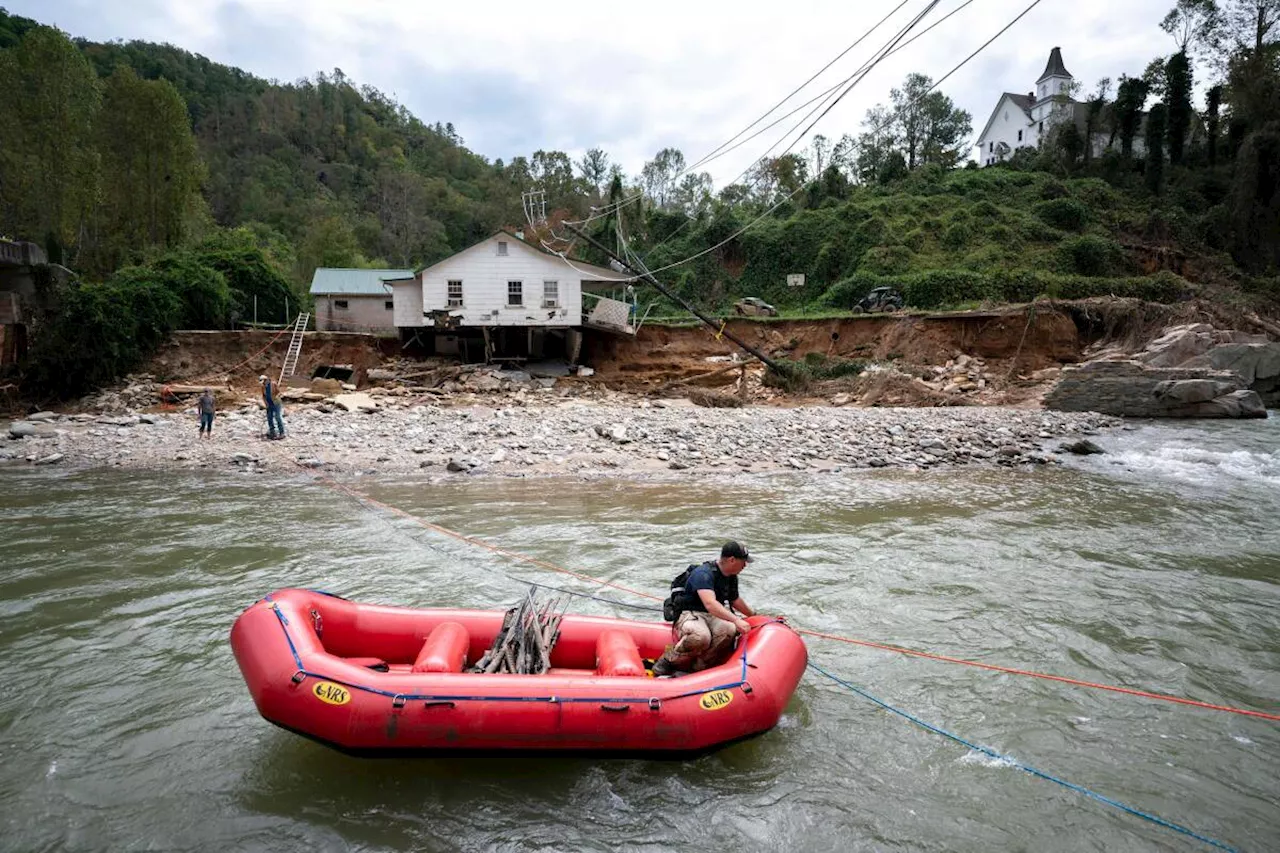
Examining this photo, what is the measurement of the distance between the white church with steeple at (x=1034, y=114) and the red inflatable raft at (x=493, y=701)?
5206cm

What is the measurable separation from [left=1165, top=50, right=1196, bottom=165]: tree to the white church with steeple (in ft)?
21.5

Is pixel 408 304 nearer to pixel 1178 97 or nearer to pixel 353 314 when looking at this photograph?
pixel 353 314

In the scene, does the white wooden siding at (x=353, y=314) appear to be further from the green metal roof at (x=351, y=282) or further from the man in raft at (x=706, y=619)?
the man in raft at (x=706, y=619)

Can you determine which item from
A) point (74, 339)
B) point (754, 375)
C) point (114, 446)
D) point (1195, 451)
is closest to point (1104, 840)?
point (1195, 451)

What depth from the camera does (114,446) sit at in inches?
547

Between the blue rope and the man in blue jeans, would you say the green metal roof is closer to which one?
the man in blue jeans

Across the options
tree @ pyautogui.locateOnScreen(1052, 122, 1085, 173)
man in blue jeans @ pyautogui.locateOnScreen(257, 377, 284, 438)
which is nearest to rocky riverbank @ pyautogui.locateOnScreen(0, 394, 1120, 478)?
man in blue jeans @ pyautogui.locateOnScreen(257, 377, 284, 438)

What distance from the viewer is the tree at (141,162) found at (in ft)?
92.9

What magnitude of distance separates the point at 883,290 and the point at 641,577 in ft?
77.9

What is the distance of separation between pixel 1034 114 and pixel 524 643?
58.0 metres

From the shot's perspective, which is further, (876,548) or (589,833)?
(876,548)

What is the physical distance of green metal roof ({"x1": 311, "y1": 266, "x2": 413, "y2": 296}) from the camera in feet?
88.7

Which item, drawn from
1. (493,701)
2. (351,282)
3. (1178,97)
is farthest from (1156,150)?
(493,701)

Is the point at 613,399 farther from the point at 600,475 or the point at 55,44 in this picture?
the point at 55,44
